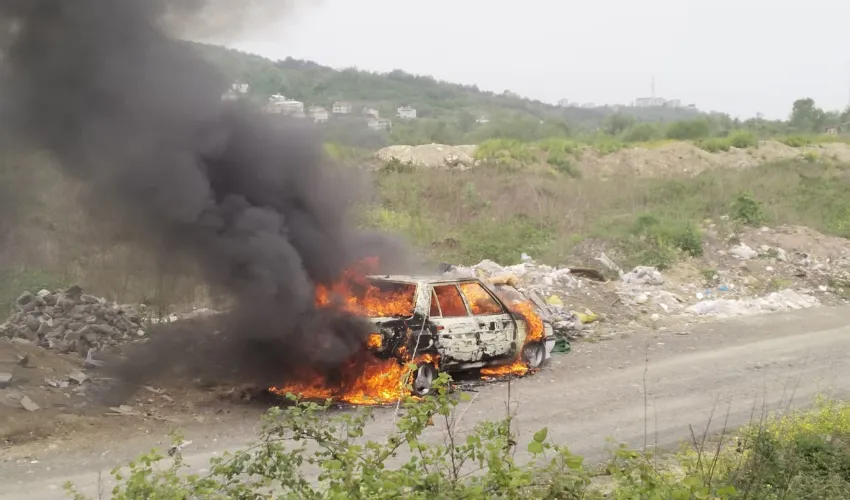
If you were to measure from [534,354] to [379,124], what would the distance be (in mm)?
3929

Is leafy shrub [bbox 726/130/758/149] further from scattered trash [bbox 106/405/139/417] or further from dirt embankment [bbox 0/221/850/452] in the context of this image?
scattered trash [bbox 106/405/139/417]

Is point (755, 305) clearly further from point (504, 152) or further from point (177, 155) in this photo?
point (504, 152)

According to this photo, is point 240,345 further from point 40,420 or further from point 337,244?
point 40,420

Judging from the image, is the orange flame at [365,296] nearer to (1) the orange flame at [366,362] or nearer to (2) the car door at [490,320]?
(1) the orange flame at [366,362]

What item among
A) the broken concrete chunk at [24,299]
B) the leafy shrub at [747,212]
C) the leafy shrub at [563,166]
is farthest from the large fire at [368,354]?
the leafy shrub at [563,166]

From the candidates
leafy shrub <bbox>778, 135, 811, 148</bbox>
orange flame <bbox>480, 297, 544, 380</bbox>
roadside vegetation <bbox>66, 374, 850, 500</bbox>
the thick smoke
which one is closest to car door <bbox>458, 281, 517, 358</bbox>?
orange flame <bbox>480, 297, 544, 380</bbox>

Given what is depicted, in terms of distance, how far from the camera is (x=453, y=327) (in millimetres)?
8828

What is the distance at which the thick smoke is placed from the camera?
8156 millimetres

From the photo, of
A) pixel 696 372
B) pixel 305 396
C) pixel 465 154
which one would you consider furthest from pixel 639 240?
pixel 465 154

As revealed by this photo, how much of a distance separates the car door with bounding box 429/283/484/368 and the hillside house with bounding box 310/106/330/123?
275cm

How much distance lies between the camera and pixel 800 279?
1736 cm

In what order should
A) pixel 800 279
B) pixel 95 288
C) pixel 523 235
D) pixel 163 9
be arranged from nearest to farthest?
pixel 163 9, pixel 95 288, pixel 800 279, pixel 523 235

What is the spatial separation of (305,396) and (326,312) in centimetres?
104

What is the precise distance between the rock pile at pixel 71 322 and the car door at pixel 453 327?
4.93 m
